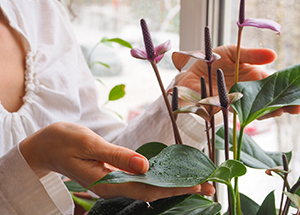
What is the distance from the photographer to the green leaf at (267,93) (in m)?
0.28

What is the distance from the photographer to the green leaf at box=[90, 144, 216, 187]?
0.64ft

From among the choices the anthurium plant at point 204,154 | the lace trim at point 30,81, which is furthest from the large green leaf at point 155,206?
the lace trim at point 30,81

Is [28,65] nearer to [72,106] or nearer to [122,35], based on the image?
[72,106]

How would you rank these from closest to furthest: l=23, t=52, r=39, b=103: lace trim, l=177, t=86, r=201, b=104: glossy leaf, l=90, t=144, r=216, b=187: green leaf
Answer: l=90, t=144, r=216, b=187: green leaf → l=177, t=86, r=201, b=104: glossy leaf → l=23, t=52, r=39, b=103: lace trim

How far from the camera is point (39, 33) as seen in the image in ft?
2.15

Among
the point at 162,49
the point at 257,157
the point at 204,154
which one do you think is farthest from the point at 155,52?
the point at 257,157

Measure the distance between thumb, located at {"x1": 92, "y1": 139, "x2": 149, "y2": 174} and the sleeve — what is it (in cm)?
12

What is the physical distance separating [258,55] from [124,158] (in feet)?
0.76

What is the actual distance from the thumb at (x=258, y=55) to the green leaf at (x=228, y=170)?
0.60 ft

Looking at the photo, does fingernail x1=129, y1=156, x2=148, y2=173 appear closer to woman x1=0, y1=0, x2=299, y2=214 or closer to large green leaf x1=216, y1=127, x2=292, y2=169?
woman x1=0, y1=0, x2=299, y2=214

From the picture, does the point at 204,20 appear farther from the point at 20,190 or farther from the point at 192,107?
the point at 20,190

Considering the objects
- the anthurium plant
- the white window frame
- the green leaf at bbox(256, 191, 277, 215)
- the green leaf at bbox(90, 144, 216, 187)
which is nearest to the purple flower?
the anthurium plant

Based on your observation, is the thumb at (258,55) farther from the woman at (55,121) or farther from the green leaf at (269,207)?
the green leaf at (269,207)

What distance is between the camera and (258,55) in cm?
35
